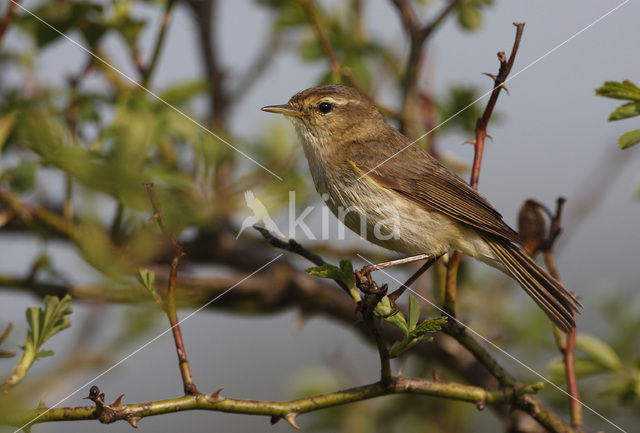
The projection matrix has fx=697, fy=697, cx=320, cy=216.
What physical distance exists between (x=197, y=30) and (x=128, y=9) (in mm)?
882

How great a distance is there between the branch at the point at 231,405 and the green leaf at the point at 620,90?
692mm

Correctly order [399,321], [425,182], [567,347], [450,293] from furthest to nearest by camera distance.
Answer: [425,182], [567,347], [450,293], [399,321]

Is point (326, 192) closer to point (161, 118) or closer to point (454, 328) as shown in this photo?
point (161, 118)

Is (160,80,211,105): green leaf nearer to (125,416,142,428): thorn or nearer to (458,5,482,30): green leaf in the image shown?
(458,5,482,30): green leaf

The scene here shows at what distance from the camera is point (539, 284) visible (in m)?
2.60

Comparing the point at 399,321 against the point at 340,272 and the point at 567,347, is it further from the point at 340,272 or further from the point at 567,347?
the point at 567,347

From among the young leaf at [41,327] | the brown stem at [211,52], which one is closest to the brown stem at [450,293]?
the young leaf at [41,327]

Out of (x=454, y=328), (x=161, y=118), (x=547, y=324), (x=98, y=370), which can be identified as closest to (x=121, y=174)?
(x=161, y=118)

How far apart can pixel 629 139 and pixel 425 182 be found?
134 centimetres

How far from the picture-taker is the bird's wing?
2713mm

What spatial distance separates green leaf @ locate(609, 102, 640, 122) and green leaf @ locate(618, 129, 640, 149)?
46 mm

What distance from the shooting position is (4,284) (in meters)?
2.57

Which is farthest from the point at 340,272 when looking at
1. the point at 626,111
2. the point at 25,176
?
the point at 25,176

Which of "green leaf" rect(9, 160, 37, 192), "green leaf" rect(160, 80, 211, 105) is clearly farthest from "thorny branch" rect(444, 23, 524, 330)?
"green leaf" rect(9, 160, 37, 192)
